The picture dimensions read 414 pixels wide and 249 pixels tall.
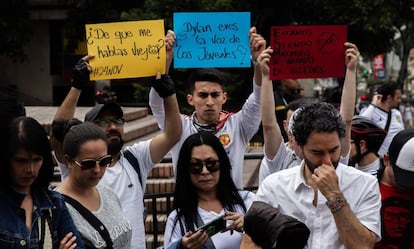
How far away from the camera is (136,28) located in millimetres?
4430

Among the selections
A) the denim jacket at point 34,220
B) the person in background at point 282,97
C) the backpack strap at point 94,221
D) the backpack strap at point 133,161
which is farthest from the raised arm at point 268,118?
the person in background at point 282,97

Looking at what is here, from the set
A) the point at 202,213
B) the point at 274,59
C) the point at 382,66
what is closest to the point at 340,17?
the point at 274,59

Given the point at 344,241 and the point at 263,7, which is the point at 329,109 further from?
the point at 263,7

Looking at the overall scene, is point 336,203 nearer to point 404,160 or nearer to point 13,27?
point 404,160

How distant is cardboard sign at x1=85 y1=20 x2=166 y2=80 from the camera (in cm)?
423

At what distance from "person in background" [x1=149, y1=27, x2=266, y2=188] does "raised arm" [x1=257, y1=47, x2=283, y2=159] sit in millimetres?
427

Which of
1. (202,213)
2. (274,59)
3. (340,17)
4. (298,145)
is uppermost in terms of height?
(340,17)

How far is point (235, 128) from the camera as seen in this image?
4.64 meters

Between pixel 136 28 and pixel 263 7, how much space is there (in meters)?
14.7

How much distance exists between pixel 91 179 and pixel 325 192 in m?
1.20

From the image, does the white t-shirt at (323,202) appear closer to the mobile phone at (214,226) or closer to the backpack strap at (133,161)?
the mobile phone at (214,226)

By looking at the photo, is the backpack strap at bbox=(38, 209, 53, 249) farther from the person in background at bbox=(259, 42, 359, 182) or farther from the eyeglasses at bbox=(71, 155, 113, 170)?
the person in background at bbox=(259, 42, 359, 182)

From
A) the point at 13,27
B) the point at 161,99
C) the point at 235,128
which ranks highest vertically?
the point at 13,27

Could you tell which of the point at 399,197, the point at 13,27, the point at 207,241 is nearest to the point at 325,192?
the point at 399,197
